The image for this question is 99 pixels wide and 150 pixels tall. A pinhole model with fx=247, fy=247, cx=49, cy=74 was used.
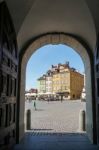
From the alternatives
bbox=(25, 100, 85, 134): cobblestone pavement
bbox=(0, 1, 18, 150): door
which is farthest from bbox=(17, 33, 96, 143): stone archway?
bbox=(25, 100, 85, 134): cobblestone pavement

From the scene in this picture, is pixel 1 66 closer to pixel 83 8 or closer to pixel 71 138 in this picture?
pixel 83 8

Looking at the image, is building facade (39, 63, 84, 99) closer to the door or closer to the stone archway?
the stone archway

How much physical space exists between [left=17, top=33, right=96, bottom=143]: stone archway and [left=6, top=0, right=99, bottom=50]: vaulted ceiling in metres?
0.33

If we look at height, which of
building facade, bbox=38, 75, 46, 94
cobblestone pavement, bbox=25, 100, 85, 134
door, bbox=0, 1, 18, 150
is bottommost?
cobblestone pavement, bbox=25, 100, 85, 134

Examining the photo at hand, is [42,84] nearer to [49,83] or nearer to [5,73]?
[49,83]

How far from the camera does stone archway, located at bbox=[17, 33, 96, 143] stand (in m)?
8.58

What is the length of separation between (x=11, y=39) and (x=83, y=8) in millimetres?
2367

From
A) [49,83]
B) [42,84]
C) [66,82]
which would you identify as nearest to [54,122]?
[66,82]

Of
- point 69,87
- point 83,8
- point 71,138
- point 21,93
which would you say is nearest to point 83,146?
point 71,138

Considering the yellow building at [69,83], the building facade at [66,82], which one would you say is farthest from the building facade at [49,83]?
the yellow building at [69,83]

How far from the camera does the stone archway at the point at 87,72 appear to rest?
28.1ft

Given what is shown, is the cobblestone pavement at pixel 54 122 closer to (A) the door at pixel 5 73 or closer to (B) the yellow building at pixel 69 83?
(A) the door at pixel 5 73

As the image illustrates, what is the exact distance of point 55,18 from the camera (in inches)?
330

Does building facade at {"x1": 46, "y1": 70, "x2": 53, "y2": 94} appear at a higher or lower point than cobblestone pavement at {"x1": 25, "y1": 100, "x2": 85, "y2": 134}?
higher
